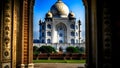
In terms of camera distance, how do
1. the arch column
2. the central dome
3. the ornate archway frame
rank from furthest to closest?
the central dome
the arch column
the ornate archway frame

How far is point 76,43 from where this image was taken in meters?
70.9

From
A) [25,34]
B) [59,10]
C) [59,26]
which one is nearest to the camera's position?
[25,34]

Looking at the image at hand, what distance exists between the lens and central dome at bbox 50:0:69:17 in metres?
73.5

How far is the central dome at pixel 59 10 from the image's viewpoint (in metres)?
73.5

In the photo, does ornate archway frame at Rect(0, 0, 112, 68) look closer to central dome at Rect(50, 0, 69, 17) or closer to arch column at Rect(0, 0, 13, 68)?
arch column at Rect(0, 0, 13, 68)

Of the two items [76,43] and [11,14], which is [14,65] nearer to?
[11,14]

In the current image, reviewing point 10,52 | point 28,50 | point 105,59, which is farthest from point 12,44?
point 105,59

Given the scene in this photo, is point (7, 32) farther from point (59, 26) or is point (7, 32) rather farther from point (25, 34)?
point (59, 26)

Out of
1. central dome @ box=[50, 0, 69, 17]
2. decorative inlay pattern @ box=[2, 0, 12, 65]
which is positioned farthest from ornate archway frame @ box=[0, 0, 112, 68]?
central dome @ box=[50, 0, 69, 17]

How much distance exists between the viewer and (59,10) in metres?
73.2

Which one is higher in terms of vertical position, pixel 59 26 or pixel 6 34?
pixel 59 26

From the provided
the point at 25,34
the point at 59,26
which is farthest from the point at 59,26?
the point at 25,34

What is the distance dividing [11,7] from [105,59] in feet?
10.4

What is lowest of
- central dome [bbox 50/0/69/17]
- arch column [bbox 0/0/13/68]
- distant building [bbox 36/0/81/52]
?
arch column [bbox 0/0/13/68]
